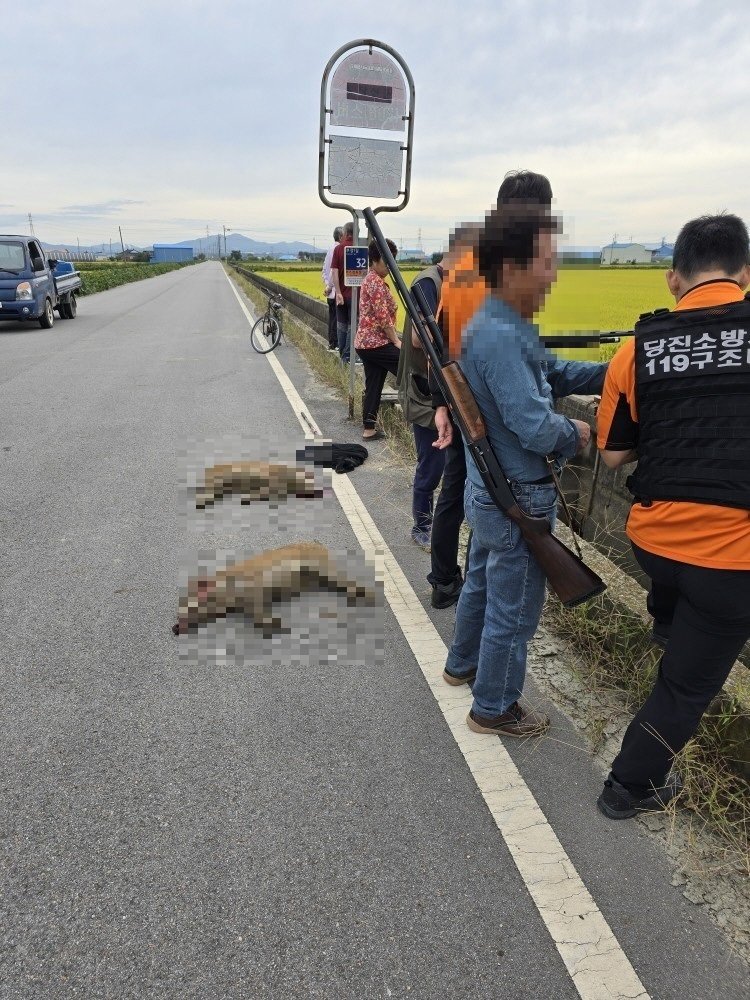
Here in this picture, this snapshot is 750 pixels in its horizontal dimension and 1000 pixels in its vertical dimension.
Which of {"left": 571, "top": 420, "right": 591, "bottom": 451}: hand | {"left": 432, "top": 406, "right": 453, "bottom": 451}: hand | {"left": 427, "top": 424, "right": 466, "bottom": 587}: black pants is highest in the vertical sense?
{"left": 571, "top": 420, "right": 591, "bottom": 451}: hand

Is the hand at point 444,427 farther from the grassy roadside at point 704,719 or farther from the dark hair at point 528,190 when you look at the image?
the dark hair at point 528,190

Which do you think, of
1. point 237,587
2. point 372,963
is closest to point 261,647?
point 237,587

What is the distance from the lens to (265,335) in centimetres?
1378

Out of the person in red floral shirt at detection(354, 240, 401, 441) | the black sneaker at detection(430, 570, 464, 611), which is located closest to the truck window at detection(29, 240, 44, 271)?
the person in red floral shirt at detection(354, 240, 401, 441)

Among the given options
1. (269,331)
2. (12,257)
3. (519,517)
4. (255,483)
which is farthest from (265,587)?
(12,257)

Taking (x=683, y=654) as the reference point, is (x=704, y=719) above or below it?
below

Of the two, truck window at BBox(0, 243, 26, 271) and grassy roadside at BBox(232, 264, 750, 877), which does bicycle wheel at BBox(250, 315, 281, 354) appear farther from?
grassy roadside at BBox(232, 264, 750, 877)

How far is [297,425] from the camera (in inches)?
284

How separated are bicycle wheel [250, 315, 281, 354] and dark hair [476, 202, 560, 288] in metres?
10.9

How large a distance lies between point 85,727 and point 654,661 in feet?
7.42

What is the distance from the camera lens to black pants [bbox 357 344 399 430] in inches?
232

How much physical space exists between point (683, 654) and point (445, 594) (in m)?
1.68

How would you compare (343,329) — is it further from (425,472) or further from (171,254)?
(171,254)

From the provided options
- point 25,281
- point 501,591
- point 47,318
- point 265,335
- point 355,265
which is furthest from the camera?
point 47,318
